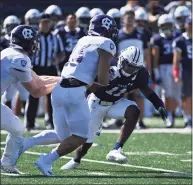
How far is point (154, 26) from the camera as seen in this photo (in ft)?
51.6

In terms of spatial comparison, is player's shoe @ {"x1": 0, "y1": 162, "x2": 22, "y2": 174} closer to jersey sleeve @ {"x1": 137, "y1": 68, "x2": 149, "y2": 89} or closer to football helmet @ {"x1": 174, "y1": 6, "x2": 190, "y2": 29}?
jersey sleeve @ {"x1": 137, "y1": 68, "x2": 149, "y2": 89}

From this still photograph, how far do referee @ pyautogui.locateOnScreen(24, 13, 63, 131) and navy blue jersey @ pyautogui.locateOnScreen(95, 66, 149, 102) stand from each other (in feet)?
13.1

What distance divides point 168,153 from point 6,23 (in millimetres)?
4316

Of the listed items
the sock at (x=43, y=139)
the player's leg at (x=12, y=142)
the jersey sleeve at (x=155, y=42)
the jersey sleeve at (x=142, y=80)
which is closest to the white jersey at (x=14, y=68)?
the player's leg at (x=12, y=142)

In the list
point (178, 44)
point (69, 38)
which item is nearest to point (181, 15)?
point (178, 44)

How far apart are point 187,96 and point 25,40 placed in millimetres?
5859

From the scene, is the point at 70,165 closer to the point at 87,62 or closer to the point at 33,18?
the point at 87,62

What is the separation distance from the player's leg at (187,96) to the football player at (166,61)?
412 mm

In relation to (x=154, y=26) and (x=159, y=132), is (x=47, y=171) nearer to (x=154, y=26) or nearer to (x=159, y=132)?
(x=159, y=132)

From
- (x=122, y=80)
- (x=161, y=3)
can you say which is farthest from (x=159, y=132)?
(x=161, y=3)

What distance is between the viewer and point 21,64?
24.8 ft

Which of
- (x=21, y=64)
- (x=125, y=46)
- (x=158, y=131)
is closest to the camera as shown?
(x=21, y=64)

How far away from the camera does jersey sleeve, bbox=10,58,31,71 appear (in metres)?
7.56

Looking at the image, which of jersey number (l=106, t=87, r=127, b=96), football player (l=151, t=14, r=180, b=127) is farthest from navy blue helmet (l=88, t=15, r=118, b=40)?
football player (l=151, t=14, r=180, b=127)
